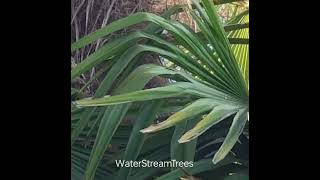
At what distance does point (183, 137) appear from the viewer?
172 cm

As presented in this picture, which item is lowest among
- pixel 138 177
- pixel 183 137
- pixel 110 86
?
pixel 138 177

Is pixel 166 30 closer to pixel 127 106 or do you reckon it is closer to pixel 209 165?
pixel 127 106

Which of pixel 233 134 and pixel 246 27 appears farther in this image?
pixel 246 27

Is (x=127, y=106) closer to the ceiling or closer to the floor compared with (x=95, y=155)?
closer to the ceiling

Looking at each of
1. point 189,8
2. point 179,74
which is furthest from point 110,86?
point 189,8

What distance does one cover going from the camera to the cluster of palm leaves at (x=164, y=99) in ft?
5.74

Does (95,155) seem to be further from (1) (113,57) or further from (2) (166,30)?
(2) (166,30)

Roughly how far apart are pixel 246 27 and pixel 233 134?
1.12 ft

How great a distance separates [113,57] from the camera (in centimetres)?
184

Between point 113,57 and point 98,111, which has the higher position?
point 113,57

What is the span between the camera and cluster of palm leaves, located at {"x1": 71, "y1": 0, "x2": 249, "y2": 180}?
5.74 ft

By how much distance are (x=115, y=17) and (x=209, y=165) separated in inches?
20.2

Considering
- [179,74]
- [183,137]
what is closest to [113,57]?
[179,74]

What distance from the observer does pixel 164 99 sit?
1.81 metres
